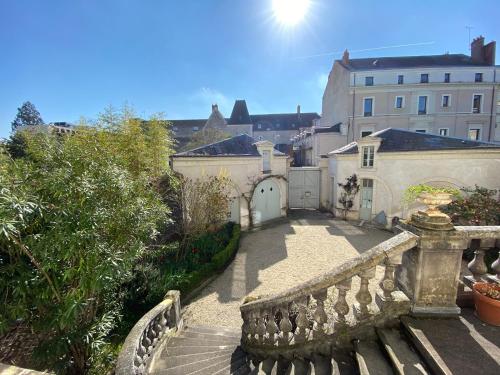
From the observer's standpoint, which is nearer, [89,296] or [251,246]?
[89,296]

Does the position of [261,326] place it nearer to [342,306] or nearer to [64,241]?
[342,306]

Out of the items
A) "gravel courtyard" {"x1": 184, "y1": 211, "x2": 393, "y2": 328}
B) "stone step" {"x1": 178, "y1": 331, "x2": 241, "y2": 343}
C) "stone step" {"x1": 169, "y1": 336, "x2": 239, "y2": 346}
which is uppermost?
"stone step" {"x1": 169, "y1": 336, "x2": 239, "y2": 346}

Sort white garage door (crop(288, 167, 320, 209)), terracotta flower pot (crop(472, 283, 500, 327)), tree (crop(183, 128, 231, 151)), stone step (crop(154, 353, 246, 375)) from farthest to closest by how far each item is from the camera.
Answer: tree (crop(183, 128, 231, 151)) → white garage door (crop(288, 167, 320, 209)) → stone step (crop(154, 353, 246, 375)) → terracotta flower pot (crop(472, 283, 500, 327))

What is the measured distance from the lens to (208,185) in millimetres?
9578

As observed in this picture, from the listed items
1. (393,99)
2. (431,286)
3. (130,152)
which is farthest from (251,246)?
(393,99)

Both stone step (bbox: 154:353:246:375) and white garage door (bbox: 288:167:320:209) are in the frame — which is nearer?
stone step (bbox: 154:353:246:375)

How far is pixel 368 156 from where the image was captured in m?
11.7

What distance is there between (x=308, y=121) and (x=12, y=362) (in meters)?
41.4

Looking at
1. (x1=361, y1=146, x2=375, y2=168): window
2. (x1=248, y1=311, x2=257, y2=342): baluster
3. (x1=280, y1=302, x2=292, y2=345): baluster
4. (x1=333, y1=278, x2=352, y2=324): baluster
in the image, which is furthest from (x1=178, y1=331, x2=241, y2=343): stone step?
(x1=361, y1=146, x2=375, y2=168): window

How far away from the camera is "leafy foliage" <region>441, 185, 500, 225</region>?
7.89 meters

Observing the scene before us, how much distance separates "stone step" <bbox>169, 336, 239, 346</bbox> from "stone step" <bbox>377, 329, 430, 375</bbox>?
2.71 metres

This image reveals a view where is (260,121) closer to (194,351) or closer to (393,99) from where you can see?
(393,99)

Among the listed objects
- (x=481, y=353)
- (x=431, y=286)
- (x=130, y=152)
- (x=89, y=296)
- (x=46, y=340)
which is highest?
(x=130, y=152)

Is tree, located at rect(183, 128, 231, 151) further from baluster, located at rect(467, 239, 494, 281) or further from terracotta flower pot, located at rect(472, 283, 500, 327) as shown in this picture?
terracotta flower pot, located at rect(472, 283, 500, 327)
